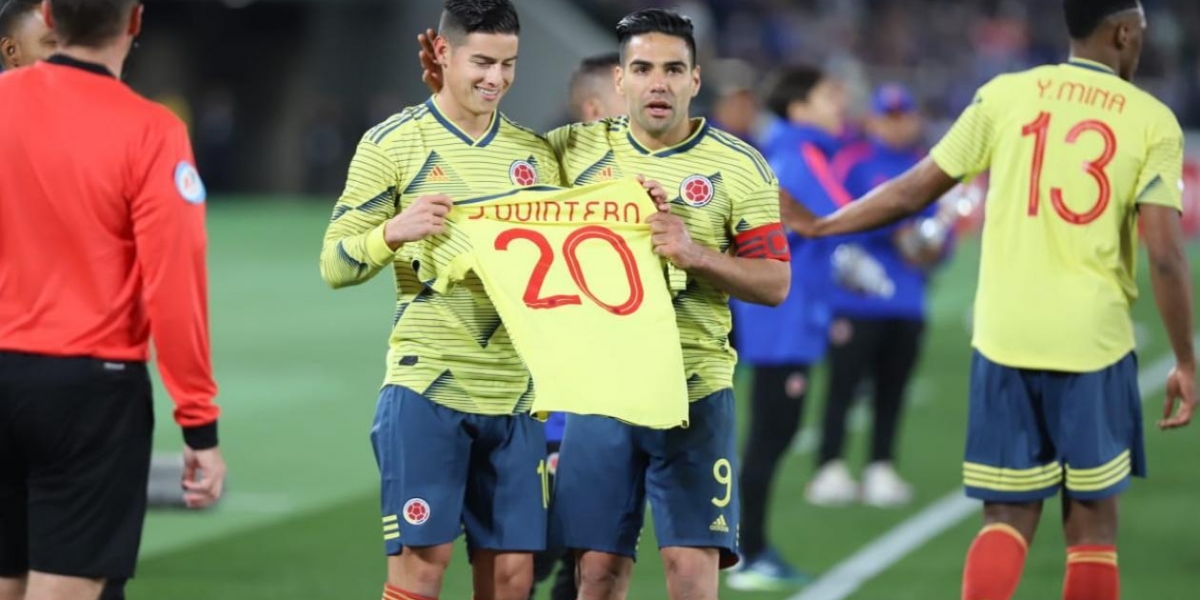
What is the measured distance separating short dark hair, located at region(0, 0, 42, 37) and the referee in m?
1.43

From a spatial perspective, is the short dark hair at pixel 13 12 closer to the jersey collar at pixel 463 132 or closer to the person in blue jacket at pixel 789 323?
the jersey collar at pixel 463 132

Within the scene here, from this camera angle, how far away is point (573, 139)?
21.2ft

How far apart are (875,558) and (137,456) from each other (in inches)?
213

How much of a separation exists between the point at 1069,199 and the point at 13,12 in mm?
3710

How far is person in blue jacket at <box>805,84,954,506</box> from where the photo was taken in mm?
11812

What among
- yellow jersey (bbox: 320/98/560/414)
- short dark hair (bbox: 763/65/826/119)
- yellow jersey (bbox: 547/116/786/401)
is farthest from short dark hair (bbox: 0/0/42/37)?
short dark hair (bbox: 763/65/826/119)

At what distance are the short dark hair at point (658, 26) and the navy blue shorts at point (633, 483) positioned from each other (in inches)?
45.4

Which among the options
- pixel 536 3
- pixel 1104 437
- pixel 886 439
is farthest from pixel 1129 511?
pixel 536 3

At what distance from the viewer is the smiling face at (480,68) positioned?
622 cm

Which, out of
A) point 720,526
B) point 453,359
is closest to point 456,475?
point 453,359

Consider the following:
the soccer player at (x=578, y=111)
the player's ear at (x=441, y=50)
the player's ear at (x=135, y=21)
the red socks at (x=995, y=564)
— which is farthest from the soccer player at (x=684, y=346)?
the player's ear at (x=135, y=21)

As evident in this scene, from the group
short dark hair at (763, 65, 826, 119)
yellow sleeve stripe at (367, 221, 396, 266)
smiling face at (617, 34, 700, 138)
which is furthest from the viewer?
short dark hair at (763, 65, 826, 119)

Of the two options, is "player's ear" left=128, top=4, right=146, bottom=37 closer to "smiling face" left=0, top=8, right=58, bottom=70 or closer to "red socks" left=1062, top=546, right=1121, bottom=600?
"smiling face" left=0, top=8, right=58, bottom=70

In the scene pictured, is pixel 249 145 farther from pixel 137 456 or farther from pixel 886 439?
pixel 137 456
